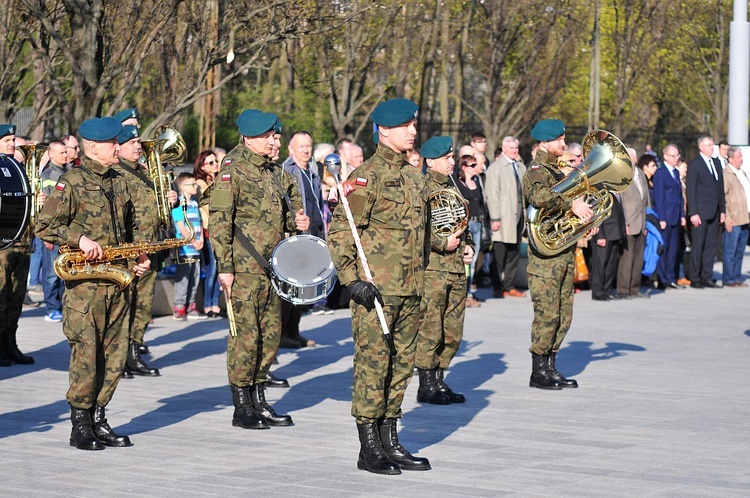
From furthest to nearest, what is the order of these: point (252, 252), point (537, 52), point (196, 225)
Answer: point (537, 52) → point (196, 225) → point (252, 252)

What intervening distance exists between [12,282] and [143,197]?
186 cm

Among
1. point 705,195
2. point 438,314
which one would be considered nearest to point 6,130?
point 438,314

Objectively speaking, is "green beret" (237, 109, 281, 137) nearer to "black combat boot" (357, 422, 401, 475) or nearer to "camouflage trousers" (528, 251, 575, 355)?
"black combat boot" (357, 422, 401, 475)

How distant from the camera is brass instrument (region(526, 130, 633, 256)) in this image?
11.2m

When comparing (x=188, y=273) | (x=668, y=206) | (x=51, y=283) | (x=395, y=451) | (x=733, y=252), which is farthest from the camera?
(x=733, y=252)

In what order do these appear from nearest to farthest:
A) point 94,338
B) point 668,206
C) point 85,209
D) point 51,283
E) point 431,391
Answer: point 94,338 → point 85,209 → point 431,391 → point 51,283 → point 668,206

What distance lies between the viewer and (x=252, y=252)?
32.2 feet

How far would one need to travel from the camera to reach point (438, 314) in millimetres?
10883

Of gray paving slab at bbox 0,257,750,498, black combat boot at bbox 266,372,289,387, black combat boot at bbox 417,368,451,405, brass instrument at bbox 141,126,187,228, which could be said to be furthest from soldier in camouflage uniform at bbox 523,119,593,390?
brass instrument at bbox 141,126,187,228

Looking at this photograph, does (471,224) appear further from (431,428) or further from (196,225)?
(431,428)

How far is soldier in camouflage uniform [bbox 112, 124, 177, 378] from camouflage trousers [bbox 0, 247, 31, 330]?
1.16 metres

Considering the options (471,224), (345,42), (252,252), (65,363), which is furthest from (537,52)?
(252,252)

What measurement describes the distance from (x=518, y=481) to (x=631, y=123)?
116 feet

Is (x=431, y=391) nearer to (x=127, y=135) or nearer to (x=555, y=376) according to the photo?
(x=555, y=376)
